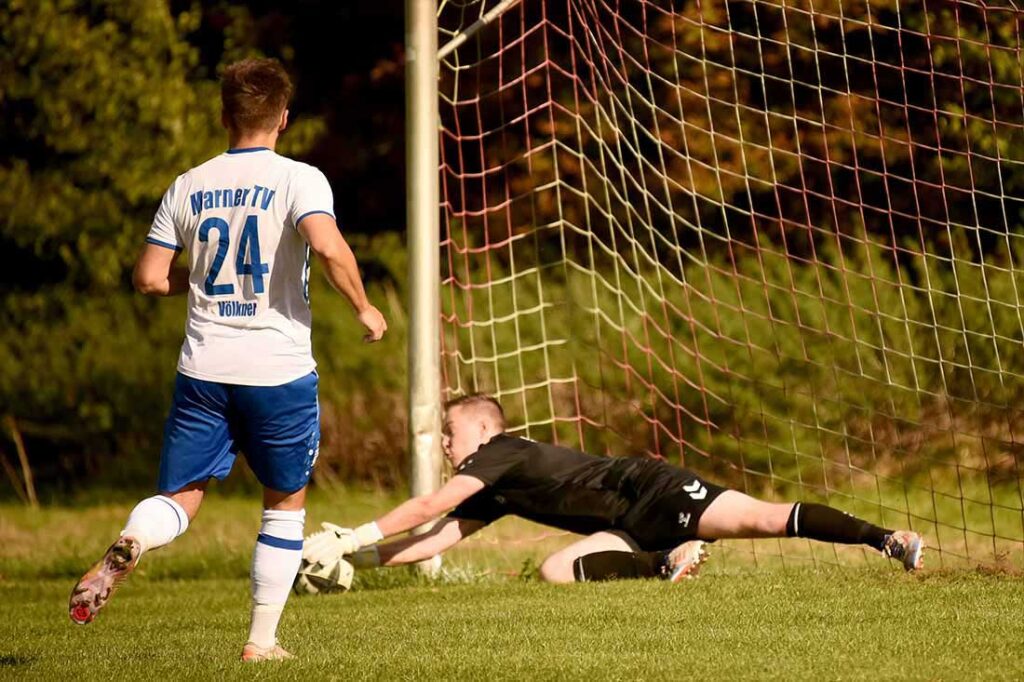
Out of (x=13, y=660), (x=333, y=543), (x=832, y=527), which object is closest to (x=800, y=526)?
(x=832, y=527)

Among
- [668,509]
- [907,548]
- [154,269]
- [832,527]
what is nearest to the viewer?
[154,269]

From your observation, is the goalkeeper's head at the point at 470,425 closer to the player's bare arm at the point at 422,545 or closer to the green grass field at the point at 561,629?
the player's bare arm at the point at 422,545

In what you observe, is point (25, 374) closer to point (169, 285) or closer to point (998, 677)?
point (169, 285)

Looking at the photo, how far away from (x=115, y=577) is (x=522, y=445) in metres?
2.70

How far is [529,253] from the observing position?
14688 millimetres

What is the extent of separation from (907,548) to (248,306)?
2.83 metres

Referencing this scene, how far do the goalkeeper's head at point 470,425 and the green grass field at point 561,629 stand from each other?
2.05ft

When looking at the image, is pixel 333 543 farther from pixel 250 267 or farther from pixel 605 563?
pixel 250 267

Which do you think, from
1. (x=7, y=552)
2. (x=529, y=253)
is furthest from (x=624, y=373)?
(x=7, y=552)

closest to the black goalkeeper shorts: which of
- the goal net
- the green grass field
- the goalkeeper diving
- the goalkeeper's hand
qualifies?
the goalkeeper diving

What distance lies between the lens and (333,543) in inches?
251

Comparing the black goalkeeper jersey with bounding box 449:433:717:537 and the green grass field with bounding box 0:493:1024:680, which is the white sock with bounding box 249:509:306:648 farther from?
the black goalkeeper jersey with bounding box 449:433:717:537

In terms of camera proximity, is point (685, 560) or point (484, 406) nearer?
point (685, 560)

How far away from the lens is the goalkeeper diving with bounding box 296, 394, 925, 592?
6578 mm
